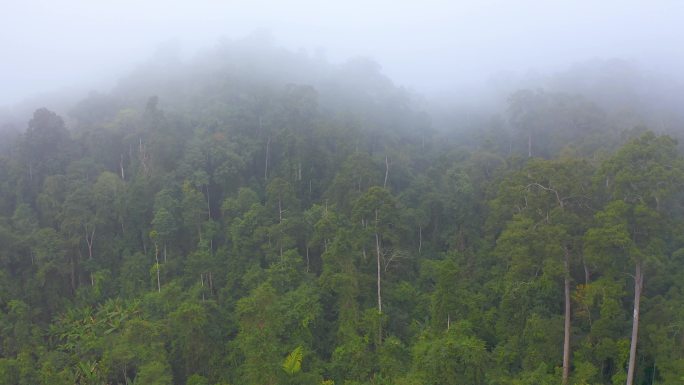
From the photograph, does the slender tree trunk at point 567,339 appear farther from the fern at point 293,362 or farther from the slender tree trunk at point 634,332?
the fern at point 293,362

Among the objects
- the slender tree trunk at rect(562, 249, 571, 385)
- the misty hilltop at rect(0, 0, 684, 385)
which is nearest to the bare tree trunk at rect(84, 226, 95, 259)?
the misty hilltop at rect(0, 0, 684, 385)

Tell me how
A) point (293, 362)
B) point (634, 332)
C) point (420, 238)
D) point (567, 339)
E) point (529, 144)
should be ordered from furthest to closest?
point (529, 144) → point (420, 238) → point (293, 362) → point (567, 339) → point (634, 332)

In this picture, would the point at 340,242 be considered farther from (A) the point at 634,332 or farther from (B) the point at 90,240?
(B) the point at 90,240

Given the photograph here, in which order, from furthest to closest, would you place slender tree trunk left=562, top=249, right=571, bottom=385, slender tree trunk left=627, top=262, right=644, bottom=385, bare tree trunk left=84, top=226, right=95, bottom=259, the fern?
bare tree trunk left=84, top=226, right=95, bottom=259 < the fern < slender tree trunk left=562, top=249, right=571, bottom=385 < slender tree trunk left=627, top=262, right=644, bottom=385

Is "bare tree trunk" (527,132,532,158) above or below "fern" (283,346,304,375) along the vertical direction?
above

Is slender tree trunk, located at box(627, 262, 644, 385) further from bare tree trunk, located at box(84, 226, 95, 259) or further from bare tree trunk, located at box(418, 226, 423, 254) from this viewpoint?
bare tree trunk, located at box(84, 226, 95, 259)

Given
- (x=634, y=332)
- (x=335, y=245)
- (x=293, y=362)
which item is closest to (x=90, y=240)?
(x=335, y=245)

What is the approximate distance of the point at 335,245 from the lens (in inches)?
827

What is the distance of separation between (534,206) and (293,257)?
11528 millimetres

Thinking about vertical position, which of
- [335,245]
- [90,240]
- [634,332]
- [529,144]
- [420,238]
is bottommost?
[420,238]

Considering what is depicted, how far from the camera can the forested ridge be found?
1535 centimetres

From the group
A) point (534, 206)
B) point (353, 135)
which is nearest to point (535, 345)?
point (534, 206)

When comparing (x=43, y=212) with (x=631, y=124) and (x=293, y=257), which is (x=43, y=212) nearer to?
(x=293, y=257)

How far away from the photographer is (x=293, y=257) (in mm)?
22906
